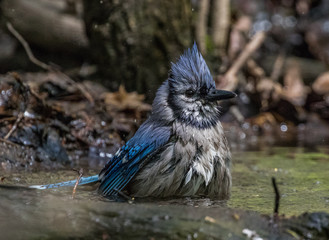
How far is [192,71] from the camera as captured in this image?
3779 mm

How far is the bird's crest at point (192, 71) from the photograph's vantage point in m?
3.78

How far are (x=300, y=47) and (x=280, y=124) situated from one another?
2.39 m

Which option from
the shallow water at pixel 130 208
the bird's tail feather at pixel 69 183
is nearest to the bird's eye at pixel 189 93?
the shallow water at pixel 130 208

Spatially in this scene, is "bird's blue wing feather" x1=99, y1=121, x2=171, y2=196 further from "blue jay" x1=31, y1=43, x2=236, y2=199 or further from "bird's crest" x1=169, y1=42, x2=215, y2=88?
"bird's crest" x1=169, y1=42, x2=215, y2=88

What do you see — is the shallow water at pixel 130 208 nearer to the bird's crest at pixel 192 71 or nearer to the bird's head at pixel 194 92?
the bird's head at pixel 194 92

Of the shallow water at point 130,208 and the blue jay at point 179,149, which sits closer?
the shallow water at point 130,208

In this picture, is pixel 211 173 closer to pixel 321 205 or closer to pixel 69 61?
pixel 321 205

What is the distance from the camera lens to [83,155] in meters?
5.18

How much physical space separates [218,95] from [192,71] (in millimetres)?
266

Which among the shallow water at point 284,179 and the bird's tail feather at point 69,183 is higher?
the shallow water at point 284,179

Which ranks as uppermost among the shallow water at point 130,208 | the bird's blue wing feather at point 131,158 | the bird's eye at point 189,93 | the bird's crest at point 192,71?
the bird's crest at point 192,71

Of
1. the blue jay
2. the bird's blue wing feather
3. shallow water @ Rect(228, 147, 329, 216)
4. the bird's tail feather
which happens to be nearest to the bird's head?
the blue jay

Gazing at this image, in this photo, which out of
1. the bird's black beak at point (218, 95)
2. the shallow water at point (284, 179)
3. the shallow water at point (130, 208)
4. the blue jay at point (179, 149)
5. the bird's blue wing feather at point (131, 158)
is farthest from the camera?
the bird's black beak at point (218, 95)

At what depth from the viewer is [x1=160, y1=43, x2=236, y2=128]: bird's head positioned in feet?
12.2
